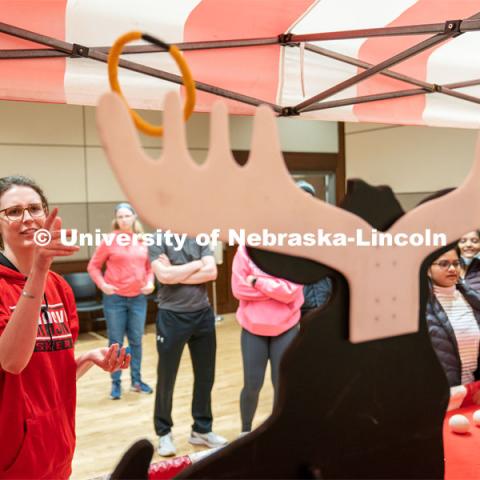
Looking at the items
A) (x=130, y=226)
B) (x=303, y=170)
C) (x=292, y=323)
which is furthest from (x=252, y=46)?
(x=303, y=170)

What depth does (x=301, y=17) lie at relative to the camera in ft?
6.39

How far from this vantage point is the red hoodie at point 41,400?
117 cm

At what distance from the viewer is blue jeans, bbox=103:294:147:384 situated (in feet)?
12.3

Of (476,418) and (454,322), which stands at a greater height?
(454,322)

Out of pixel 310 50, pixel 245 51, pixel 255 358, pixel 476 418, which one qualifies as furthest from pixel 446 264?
pixel 255 358

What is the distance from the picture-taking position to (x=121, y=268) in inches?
148

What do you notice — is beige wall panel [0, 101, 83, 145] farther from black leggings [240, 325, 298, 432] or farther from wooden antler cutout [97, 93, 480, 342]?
wooden antler cutout [97, 93, 480, 342]

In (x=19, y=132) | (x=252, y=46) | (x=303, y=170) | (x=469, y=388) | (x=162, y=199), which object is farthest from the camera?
(x=303, y=170)

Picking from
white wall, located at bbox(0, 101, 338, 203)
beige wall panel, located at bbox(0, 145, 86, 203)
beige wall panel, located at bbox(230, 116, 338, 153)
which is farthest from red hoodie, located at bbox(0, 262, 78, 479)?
beige wall panel, located at bbox(230, 116, 338, 153)

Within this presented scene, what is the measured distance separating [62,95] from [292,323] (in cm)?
152

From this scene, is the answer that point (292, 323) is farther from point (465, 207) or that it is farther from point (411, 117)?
point (465, 207)

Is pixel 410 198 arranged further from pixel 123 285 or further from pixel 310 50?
pixel 310 50

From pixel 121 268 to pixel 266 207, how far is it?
320 cm

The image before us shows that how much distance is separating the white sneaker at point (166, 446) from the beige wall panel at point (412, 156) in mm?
4492
